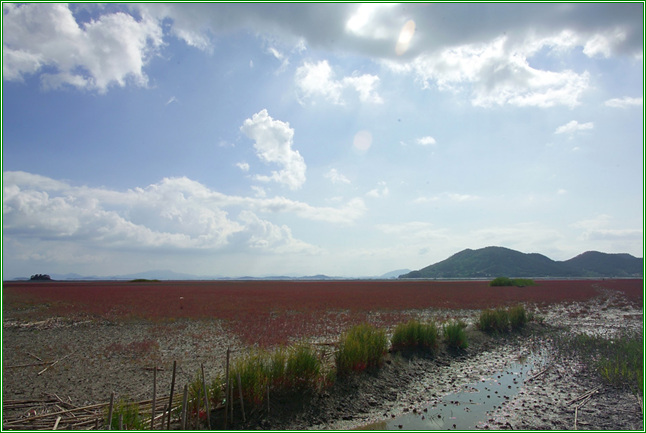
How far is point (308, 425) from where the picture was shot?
318 inches

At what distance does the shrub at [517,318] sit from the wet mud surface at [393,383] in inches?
27.2

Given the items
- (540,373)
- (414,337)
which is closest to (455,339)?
(414,337)

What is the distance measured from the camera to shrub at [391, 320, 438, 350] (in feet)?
45.4

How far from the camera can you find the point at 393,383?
1073 centimetres

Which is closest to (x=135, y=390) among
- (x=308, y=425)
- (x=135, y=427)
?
(x=135, y=427)

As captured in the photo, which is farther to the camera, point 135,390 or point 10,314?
point 10,314

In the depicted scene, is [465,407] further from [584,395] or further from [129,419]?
[129,419]

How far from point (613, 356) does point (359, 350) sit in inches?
371

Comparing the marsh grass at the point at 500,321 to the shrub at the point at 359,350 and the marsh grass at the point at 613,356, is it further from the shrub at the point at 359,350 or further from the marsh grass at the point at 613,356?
the shrub at the point at 359,350

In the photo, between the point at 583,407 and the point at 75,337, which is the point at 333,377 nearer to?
the point at 583,407

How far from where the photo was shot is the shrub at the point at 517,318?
19.3 m

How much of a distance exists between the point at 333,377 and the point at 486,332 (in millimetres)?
11338

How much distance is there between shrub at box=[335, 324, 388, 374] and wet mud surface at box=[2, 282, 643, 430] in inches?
15.7

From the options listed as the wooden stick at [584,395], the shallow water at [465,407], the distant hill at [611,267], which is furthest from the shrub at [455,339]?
the distant hill at [611,267]
